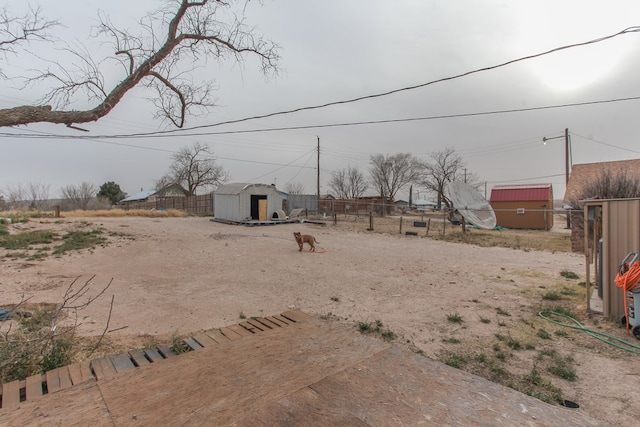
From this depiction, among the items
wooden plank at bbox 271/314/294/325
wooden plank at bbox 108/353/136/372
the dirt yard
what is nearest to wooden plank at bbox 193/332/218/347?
wooden plank at bbox 108/353/136/372

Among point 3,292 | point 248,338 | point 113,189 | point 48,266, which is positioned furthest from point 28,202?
point 248,338

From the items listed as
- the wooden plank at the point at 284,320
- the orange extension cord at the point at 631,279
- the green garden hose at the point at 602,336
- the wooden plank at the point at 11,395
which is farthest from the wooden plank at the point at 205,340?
the orange extension cord at the point at 631,279

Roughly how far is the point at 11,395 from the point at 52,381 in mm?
244

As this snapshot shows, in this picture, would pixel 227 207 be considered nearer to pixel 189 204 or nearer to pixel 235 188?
pixel 235 188

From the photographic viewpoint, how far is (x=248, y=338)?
3.45 metres

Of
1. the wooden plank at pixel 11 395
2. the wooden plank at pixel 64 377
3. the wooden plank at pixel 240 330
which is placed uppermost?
the wooden plank at pixel 11 395

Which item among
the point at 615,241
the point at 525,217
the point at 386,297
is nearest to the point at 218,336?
the point at 386,297

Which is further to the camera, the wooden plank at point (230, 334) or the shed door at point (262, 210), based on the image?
the shed door at point (262, 210)

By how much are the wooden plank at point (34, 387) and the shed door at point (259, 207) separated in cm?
1886

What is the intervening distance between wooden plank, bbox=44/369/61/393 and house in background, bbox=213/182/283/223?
17611 millimetres

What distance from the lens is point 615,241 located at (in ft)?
14.9

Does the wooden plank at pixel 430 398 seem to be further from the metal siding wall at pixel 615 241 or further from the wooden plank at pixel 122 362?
the metal siding wall at pixel 615 241

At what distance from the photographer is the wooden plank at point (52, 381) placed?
7.76 feet

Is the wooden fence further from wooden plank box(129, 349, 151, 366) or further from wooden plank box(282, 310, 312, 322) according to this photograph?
wooden plank box(129, 349, 151, 366)
